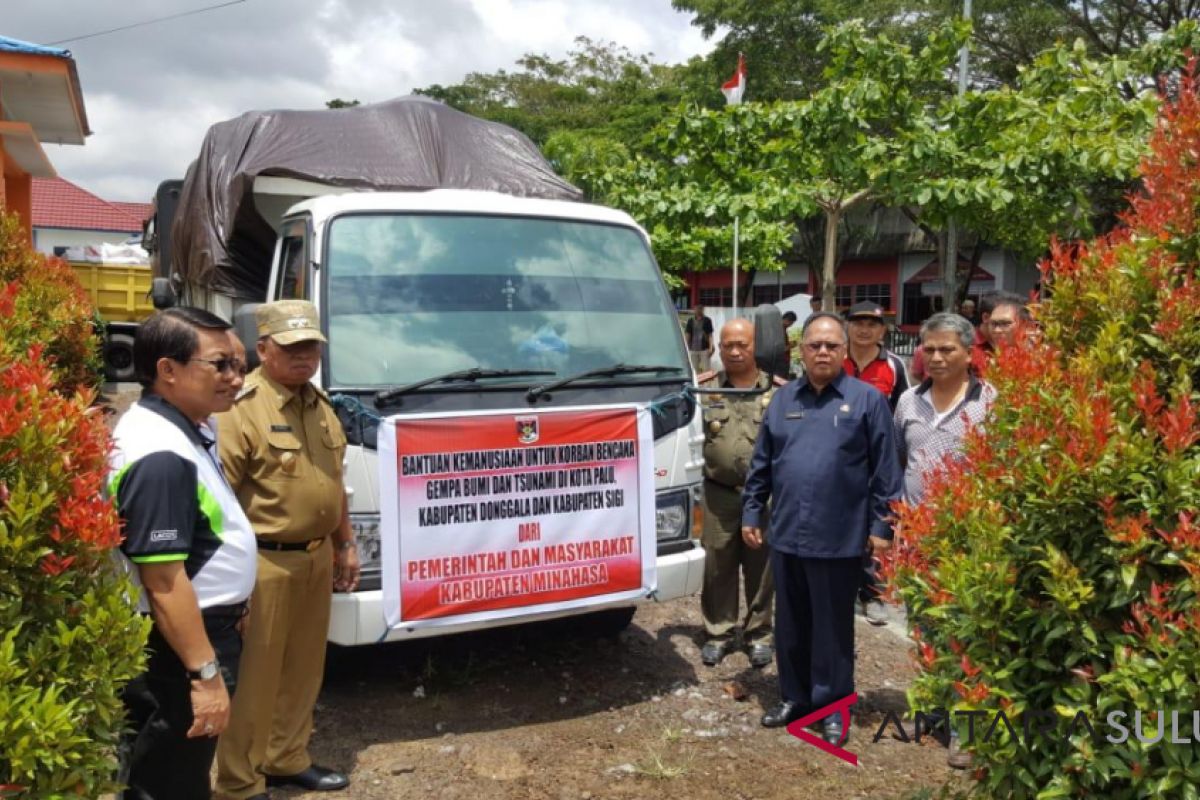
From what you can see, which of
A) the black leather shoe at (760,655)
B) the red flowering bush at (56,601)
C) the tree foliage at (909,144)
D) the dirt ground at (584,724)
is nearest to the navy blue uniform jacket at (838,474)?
the dirt ground at (584,724)

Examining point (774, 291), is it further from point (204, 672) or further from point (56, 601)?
point (56, 601)

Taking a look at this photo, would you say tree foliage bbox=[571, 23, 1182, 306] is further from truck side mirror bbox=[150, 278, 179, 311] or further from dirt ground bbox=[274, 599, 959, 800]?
dirt ground bbox=[274, 599, 959, 800]

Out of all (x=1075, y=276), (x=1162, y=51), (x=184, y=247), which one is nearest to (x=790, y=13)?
(x=1162, y=51)

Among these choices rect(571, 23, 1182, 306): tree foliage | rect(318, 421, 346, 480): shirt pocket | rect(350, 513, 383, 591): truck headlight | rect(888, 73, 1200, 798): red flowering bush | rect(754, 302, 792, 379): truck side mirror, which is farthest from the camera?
rect(571, 23, 1182, 306): tree foliage

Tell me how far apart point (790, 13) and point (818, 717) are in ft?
71.8

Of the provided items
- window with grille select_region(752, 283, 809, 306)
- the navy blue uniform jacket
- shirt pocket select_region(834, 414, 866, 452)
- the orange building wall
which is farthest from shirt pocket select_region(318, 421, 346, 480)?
window with grille select_region(752, 283, 809, 306)

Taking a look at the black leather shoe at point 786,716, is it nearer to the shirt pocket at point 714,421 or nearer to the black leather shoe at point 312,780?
the shirt pocket at point 714,421

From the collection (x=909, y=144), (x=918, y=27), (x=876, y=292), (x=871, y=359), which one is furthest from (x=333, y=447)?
(x=876, y=292)

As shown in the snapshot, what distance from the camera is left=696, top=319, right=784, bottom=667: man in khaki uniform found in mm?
4980

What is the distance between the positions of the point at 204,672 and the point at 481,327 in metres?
2.22

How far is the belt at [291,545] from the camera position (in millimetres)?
3373

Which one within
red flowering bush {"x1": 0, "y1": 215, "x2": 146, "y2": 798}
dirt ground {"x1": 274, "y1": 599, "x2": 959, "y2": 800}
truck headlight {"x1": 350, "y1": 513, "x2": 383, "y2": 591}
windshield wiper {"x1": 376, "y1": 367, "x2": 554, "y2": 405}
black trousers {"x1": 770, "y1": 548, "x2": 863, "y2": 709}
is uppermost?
windshield wiper {"x1": 376, "y1": 367, "x2": 554, "y2": 405}

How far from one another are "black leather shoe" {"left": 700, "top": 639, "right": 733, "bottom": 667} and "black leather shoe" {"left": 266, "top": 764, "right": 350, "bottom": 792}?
6.76 ft

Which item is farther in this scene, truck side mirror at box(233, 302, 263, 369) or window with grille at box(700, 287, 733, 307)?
window with grille at box(700, 287, 733, 307)
